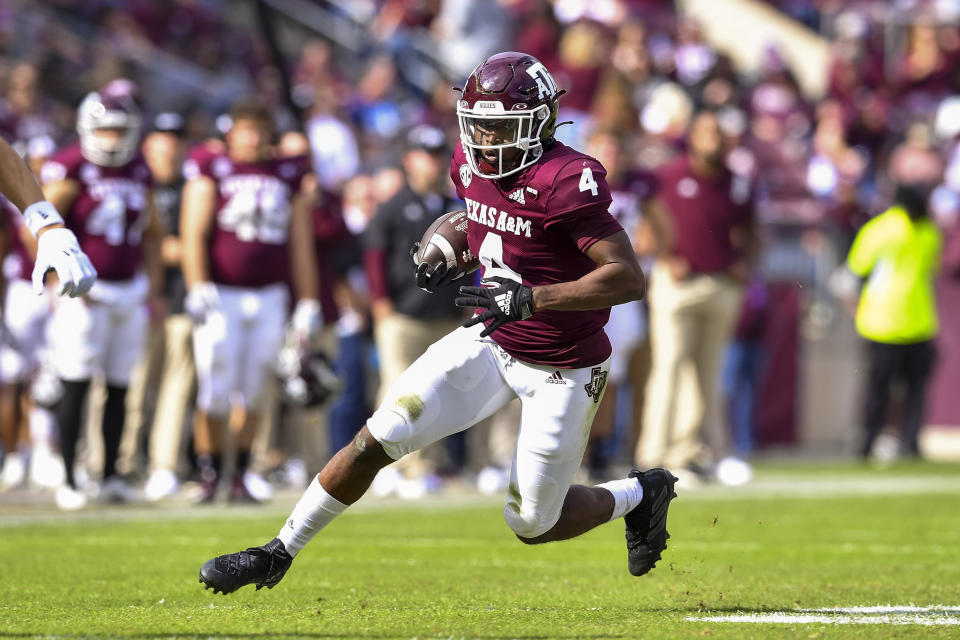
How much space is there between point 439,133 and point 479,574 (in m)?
4.32

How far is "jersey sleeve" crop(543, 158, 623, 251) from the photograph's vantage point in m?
4.85

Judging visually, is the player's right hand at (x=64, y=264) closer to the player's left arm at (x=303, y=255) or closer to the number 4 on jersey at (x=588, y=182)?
the number 4 on jersey at (x=588, y=182)

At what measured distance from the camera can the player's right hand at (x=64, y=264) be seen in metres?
4.71

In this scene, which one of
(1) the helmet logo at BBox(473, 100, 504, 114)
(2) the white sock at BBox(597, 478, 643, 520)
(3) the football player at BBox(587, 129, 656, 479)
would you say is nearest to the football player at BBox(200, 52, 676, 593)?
(1) the helmet logo at BBox(473, 100, 504, 114)

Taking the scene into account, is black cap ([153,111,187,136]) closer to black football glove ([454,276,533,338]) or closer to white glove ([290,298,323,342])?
white glove ([290,298,323,342])

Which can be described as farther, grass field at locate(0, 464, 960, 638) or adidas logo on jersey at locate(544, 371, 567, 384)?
adidas logo on jersey at locate(544, 371, 567, 384)

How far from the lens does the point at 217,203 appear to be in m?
8.93

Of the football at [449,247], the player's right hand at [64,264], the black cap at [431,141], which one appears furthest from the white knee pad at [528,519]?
the black cap at [431,141]

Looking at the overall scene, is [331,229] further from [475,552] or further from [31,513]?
[475,552]

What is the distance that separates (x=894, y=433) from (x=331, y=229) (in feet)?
→ 21.0

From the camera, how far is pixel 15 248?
386 inches

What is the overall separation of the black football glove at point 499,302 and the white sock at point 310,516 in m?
0.77

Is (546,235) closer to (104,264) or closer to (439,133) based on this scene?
(104,264)

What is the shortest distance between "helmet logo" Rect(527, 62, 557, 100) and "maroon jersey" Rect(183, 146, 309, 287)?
4.03m
